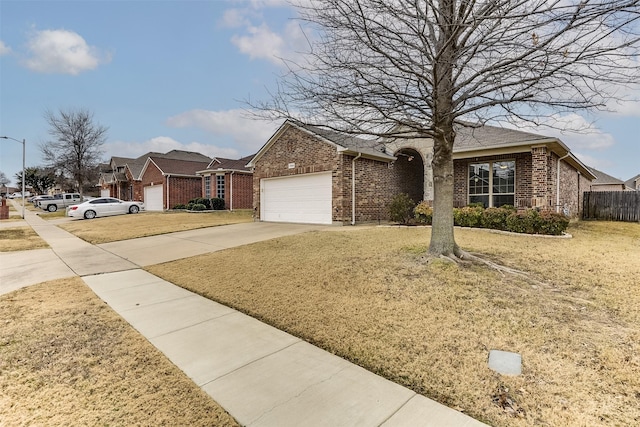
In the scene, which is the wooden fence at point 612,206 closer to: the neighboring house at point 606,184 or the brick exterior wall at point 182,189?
the neighboring house at point 606,184

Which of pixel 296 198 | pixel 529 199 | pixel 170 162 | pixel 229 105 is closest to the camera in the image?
pixel 229 105

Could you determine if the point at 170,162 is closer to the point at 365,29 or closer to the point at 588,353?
the point at 365,29

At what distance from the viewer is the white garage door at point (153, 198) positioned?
28981 millimetres

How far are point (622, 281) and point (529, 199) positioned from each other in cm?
810

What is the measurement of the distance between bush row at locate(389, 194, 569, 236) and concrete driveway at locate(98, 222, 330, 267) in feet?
19.2

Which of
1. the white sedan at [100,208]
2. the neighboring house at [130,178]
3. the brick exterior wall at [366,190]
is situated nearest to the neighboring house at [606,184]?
the brick exterior wall at [366,190]

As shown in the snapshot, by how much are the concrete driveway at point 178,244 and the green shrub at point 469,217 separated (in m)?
6.97

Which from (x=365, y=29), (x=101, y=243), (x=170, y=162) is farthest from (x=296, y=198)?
(x=170, y=162)

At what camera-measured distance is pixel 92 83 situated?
16.3 m

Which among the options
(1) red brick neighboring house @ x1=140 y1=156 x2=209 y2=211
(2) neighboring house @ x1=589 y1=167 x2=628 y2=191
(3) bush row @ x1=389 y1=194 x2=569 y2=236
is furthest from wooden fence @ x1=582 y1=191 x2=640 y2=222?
(1) red brick neighboring house @ x1=140 y1=156 x2=209 y2=211

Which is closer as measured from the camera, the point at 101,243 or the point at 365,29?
the point at 365,29

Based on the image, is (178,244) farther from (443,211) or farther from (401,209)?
(401,209)

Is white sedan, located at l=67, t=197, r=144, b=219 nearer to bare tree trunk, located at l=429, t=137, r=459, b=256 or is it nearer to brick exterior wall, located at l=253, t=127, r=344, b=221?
brick exterior wall, located at l=253, t=127, r=344, b=221

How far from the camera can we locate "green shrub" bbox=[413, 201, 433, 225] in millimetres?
13103
